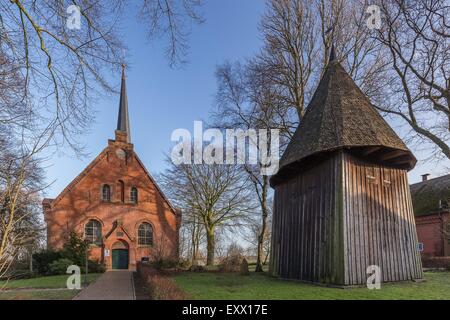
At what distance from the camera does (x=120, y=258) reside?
107 feet

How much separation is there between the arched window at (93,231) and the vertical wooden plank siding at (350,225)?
21.0 metres

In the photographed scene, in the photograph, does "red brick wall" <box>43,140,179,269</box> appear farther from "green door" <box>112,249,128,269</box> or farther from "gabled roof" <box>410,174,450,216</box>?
"gabled roof" <box>410,174,450,216</box>

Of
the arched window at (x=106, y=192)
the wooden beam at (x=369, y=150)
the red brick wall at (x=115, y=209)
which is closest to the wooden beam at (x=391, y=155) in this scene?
the wooden beam at (x=369, y=150)

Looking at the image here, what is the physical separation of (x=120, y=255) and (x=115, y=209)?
4.16m

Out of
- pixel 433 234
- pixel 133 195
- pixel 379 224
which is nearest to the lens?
pixel 379 224

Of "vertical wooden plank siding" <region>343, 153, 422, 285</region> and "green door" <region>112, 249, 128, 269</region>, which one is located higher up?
"vertical wooden plank siding" <region>343, 153, 422, 285</region>

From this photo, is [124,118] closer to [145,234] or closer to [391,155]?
[145,234]

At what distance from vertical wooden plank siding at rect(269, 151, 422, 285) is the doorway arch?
20.3m

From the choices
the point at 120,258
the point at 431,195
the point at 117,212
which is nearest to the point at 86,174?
the point at 117,212

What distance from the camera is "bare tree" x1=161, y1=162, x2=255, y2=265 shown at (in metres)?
34.9

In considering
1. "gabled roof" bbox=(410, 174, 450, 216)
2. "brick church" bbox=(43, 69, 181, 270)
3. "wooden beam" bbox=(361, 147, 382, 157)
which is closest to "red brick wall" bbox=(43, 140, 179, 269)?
"brick church" bbox=(43, 69, 181, 270)
